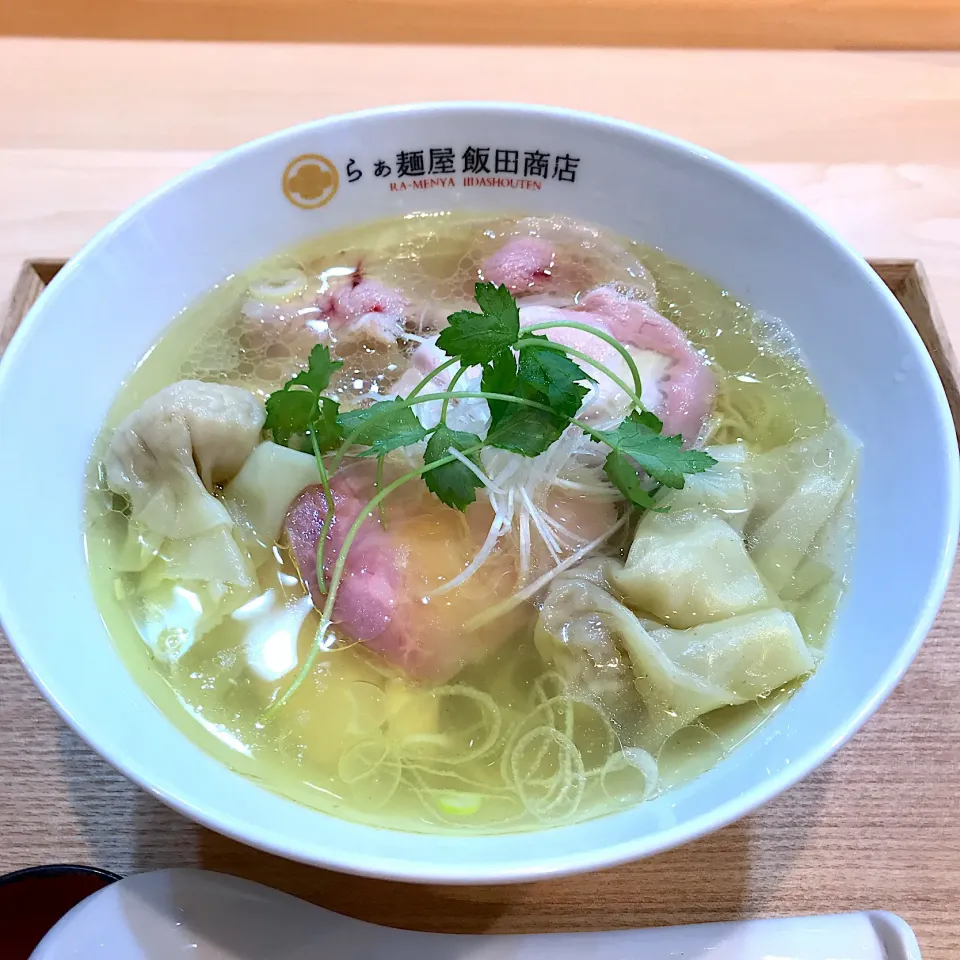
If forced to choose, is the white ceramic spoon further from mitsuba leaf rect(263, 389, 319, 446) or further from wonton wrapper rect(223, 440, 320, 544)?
mitsuba leaf rect(263, 389, 319, 446)

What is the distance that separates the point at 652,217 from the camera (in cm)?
139

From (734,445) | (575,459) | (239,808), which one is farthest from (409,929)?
(734,445)

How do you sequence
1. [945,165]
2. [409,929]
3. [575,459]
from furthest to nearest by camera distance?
[945,165]
[575,459]
[409,929]

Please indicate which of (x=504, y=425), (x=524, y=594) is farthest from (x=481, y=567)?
(x=504, y=425)

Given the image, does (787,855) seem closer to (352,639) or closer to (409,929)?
(409,929)

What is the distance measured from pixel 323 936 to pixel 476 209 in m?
1.21

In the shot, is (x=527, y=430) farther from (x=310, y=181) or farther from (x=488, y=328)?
(x=310, y=181)

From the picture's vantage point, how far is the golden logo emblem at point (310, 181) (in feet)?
4.40

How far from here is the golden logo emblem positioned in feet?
4.40

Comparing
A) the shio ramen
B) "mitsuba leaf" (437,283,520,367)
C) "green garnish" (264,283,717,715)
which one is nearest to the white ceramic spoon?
the shio ramen

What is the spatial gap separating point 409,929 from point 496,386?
0.67 metres

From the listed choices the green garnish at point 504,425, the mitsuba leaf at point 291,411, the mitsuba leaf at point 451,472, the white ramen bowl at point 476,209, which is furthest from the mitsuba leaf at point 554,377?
the white ramen bowl at point 476,209

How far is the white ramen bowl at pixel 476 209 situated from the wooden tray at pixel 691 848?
86 millimetres

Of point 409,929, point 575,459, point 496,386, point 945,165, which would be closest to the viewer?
point 409,929
